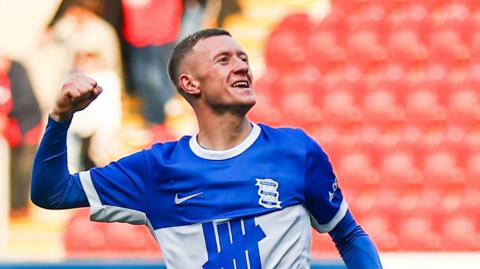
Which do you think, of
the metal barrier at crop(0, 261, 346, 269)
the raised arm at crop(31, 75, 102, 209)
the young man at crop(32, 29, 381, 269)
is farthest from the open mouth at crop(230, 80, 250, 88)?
the metal barrier at crop(0, 261, 346, 269)

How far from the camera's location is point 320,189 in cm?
296

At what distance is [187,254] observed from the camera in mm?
2943

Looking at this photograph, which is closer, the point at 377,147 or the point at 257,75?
the point at 377,147

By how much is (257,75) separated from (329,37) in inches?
26.3

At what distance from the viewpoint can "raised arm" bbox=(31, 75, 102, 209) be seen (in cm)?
279

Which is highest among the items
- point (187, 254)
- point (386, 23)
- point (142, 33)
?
point (386, 23)

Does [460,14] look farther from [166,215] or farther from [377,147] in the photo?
[166,215]

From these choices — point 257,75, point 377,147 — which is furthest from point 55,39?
point 377,147

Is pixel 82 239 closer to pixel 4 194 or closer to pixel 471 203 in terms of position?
pixel 4 194

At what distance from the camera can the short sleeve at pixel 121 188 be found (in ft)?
9.89

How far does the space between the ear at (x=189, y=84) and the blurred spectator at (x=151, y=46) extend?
5788 mm

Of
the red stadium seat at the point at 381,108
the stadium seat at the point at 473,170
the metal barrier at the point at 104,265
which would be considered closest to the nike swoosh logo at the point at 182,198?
the metal barrier at the point at 104,265

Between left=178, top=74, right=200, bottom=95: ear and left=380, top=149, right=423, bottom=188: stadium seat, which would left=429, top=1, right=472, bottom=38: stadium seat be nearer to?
left=380, top=149, right=423, bottom=188: stadium seat

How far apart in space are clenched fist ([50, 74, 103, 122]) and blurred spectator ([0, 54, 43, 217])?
20.9 ft
